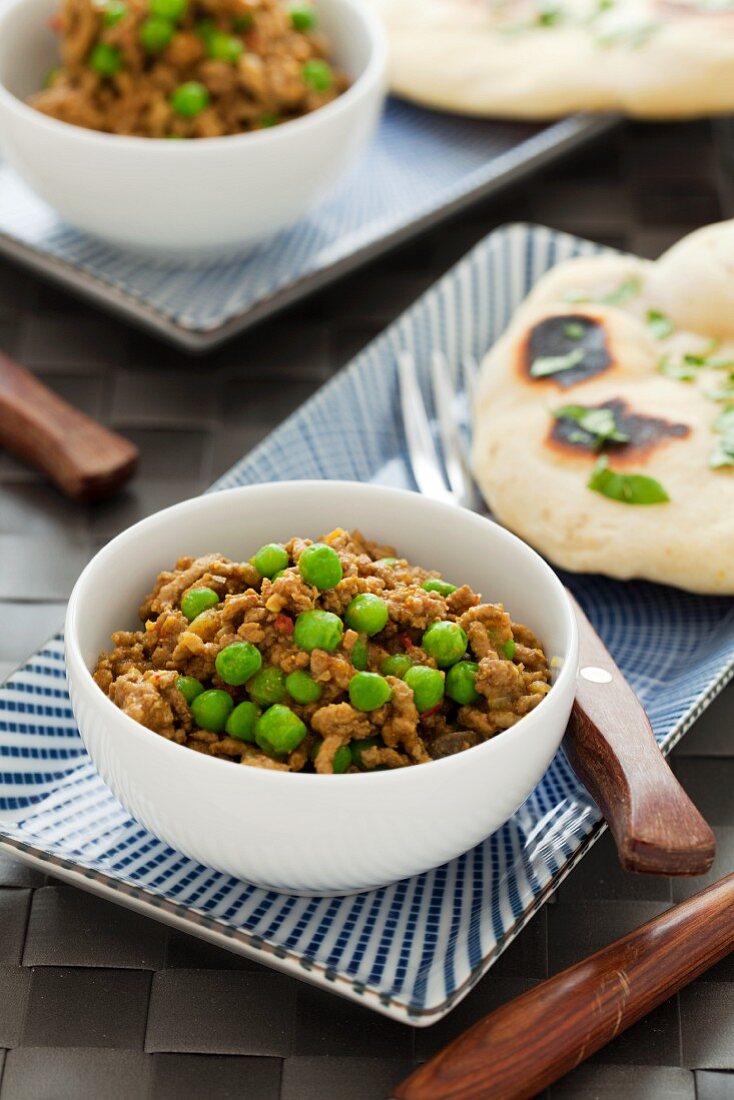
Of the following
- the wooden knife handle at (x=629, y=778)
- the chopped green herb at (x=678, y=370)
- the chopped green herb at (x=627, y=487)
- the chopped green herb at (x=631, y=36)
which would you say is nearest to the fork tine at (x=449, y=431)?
the chopped green herb at (x=627, y=487)

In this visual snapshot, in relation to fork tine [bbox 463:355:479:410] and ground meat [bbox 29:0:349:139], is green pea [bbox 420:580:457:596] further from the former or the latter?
ground meat [bbox 29:0:349:139]

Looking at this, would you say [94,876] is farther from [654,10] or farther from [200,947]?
[654,10]

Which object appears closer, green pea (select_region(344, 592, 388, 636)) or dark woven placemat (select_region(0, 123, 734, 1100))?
dark woven placemat (select_region(0, 123, 734, 1100))

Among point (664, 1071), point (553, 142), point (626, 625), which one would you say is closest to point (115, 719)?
point (664, 1071)

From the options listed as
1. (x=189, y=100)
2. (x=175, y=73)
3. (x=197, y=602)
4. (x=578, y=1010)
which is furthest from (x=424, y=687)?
(x=175, y=73)

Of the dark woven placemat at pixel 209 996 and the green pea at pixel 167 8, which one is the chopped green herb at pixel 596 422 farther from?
the green pea at pixel 167 8

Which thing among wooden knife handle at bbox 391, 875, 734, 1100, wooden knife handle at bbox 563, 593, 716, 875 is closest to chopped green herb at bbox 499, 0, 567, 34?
wooden knife handle at bbox 563, 593, 716, 875
